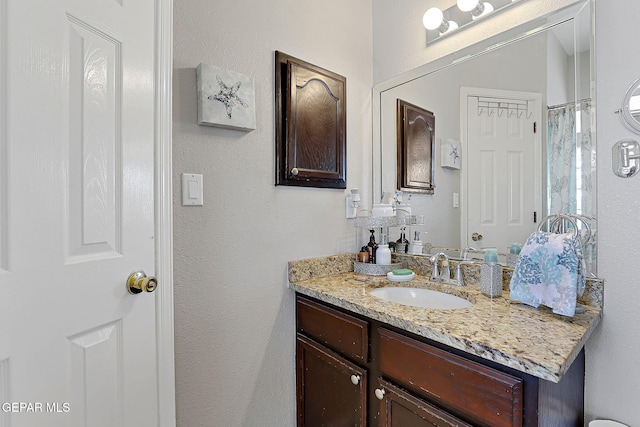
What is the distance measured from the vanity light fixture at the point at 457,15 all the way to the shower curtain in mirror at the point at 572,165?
0.51m

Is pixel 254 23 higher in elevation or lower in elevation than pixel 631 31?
higher

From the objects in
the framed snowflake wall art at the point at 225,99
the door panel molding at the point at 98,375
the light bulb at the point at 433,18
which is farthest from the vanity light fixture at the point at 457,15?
the door panel molding at the point at 98,375

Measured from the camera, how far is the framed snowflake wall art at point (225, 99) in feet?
3.75

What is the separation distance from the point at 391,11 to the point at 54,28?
154 cm

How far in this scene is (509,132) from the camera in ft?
4.40

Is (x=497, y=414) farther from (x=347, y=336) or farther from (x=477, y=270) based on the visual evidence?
(x=477, y=270)

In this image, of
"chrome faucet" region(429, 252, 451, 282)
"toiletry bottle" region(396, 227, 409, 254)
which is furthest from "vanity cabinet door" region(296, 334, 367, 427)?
"toiletry bottle" region(396, 227, 409, 254)

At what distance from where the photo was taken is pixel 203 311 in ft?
3.93

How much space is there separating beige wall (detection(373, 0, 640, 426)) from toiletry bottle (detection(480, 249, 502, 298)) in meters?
0.30

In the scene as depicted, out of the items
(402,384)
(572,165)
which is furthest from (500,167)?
(402,384)

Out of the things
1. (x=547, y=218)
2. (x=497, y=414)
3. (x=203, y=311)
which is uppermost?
(x=547, y=218)

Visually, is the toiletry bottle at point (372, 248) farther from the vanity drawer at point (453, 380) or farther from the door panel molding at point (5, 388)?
the door panel molding at point (5, 388)

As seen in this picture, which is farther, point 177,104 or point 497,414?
point 177,104

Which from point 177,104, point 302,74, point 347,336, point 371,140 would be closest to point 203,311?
point 347,336
